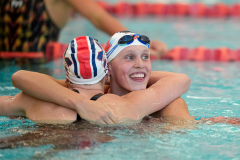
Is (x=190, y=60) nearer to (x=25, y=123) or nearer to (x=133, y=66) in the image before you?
(x=133, y=66)

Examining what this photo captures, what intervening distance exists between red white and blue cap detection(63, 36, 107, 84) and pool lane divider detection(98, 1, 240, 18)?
401 inches

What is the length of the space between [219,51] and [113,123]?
4.59 meters

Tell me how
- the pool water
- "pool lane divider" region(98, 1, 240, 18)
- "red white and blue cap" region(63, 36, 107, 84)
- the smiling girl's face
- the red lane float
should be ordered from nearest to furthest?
the pool water, "red white and blue cap" region(63, 36, 107, 84), the smiling girl's face, the red lane float, "pool lane divider" region(98, 1, 240, 18)

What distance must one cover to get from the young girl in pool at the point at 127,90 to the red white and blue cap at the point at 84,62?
0.13ft

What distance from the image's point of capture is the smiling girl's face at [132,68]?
3595mm

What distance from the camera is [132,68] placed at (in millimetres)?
3594

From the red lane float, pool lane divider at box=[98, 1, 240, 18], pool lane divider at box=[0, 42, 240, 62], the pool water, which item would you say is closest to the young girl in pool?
the pool water

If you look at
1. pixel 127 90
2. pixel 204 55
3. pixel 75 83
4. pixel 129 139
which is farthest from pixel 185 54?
pixel 129 139

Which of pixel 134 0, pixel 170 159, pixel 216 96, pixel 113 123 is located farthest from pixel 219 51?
pixel 134 0

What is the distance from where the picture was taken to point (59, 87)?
3.31 metres

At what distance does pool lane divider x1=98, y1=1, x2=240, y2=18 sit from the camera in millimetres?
13234

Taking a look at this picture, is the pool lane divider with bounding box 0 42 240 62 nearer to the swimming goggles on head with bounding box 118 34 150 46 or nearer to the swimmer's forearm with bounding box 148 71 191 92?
the swimmer's forearm with bounding box 148 71 191 92

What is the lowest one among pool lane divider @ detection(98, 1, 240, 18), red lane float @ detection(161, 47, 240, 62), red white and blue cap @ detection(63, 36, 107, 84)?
red lane float @ detection(161, 47, 240, 62)

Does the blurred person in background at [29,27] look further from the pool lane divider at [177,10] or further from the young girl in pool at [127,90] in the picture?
the pool lane divider at [177,10]
